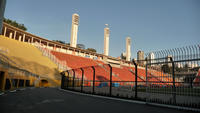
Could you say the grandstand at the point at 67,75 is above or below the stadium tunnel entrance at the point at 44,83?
above

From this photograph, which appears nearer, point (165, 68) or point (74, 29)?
point (165, 68)

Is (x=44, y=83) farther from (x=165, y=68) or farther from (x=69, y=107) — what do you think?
(x=165, y=68)

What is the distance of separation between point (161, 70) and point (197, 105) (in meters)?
2.71

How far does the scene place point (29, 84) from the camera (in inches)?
985

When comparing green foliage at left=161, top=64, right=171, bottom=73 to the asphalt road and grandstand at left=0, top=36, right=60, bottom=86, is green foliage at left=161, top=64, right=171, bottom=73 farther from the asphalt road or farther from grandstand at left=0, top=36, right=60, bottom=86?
grandstand at left=0, top=36, right=60, bottom=86

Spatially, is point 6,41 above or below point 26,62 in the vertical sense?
above

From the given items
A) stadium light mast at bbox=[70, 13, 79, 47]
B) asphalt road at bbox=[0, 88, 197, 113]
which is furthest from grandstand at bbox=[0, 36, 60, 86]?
stadium light mast at bbox=[70, 13, 79, 47]

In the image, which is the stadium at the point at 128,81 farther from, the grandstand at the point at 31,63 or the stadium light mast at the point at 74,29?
the stadium light mast at the point at 74,29

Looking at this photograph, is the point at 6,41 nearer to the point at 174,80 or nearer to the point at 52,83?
the point at 52,83

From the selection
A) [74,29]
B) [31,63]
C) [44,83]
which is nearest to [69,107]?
[44,83]

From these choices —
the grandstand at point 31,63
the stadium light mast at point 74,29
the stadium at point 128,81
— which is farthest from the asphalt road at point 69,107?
the stadium light mast at point 74,29

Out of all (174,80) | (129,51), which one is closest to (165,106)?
(174,80)

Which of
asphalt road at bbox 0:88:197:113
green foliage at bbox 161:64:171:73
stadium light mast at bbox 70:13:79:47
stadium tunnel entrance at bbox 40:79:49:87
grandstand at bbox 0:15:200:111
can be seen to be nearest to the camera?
asphalt road at bbox 0:88:197:113

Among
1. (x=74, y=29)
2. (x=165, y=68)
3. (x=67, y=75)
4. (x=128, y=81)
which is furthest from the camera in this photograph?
(x=74, y=29)
